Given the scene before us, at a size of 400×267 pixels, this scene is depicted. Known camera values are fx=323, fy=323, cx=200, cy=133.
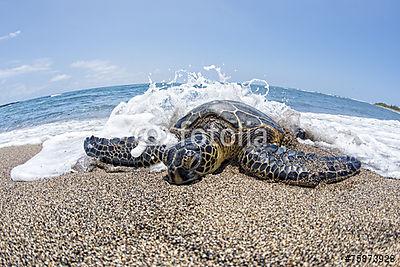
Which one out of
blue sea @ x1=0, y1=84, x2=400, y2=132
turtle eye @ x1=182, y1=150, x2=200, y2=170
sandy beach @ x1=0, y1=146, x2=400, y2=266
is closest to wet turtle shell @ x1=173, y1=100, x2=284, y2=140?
sandy beach @ x1=0, y1=146, x2=400, y2=266

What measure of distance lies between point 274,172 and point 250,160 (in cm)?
29

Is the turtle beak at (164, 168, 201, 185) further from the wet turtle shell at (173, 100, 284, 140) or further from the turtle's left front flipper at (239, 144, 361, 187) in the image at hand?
the wet turtle shell at (173, 100, 284, 140)

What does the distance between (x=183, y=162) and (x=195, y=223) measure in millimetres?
751

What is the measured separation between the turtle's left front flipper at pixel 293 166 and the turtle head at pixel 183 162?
64 cm

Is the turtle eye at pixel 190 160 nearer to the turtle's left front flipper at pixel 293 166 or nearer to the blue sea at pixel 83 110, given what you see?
the turtle's left front flipper at pixel 293 166

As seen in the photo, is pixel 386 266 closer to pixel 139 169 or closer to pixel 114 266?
pixel 114 266

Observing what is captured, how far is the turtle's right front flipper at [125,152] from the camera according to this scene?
3.49 metres

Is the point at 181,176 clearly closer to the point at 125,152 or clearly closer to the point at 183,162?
the point at 183,162

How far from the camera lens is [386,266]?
5.64 feet

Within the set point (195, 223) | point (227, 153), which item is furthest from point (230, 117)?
point (195, 223)

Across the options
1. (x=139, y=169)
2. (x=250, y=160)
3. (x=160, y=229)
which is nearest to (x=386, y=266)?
(x=160, y=229)

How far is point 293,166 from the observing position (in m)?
3.06

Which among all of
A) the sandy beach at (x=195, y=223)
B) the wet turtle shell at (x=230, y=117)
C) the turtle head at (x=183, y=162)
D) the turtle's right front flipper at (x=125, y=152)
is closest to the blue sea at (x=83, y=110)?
the wet turtle shell at (x=230, y=117)

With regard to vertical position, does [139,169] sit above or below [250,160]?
below
